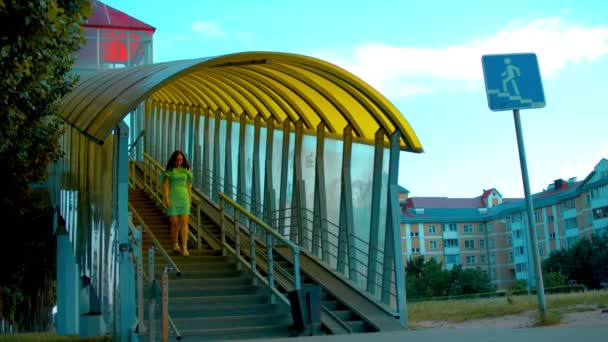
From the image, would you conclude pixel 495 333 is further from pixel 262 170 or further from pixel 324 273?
pixel 262 170

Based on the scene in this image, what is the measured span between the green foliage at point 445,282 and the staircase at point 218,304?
198ft

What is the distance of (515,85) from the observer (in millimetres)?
10078

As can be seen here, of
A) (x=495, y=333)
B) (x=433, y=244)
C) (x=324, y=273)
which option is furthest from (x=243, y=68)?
(x=433, y=244)

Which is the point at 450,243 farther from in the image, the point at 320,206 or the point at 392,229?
the point at 392,229

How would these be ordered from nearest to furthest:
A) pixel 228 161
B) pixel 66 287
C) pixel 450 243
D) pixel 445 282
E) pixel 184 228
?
pixel 184 228
pixel 228 161
pixel 66 287
pixel 445 282
pixel 450 243

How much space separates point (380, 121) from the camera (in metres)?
12.4

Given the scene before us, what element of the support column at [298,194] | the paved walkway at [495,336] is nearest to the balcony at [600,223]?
the support column at [298,194]

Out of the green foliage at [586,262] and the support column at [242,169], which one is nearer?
the support column at [242,169]

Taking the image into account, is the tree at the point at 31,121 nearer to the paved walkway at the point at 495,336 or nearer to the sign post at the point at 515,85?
the paved walkway at the point at 495,336

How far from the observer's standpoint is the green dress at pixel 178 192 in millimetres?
12141

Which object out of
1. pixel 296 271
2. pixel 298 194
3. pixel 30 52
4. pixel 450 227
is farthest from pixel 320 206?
pixel 450 227

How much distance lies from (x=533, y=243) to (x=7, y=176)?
562 inches

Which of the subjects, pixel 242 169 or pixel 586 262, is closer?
pixel 242 169

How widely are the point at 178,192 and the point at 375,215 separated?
3300 millimetres
